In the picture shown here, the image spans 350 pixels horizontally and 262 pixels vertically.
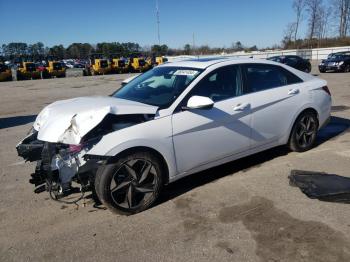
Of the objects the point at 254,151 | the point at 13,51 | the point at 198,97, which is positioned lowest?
the point at 254,151

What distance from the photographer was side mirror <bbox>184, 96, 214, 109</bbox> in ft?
12.9

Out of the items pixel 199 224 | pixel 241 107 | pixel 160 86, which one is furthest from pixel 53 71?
pixel 199 224

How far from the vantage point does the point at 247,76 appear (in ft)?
15.7

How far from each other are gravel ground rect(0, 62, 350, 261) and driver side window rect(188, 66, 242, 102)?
3.71ft

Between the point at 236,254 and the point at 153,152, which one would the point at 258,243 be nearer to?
the point at 236,254

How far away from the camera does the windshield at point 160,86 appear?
165 inches

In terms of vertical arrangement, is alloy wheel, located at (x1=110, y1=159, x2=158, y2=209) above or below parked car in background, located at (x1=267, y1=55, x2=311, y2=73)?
below

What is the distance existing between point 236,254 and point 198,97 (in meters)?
1.75

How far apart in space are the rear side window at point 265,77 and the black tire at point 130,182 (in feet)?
5.92

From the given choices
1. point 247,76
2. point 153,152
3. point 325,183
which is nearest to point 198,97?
point 153,152

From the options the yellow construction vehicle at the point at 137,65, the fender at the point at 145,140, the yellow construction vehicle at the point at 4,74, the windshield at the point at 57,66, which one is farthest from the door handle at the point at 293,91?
the yellow construction vehicle at the point at 137,65

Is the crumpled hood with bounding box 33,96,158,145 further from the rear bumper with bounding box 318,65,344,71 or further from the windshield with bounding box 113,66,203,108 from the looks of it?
the rear bumper with bounding box 318,65,344,71

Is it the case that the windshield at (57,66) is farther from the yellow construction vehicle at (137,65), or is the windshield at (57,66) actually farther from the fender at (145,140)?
the fender at (145,140)

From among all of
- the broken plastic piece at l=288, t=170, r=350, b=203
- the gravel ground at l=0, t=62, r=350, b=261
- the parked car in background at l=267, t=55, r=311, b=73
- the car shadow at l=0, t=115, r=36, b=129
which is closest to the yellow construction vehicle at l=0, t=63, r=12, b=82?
the parked car in background at l=267, t=55, r=311, b=73
